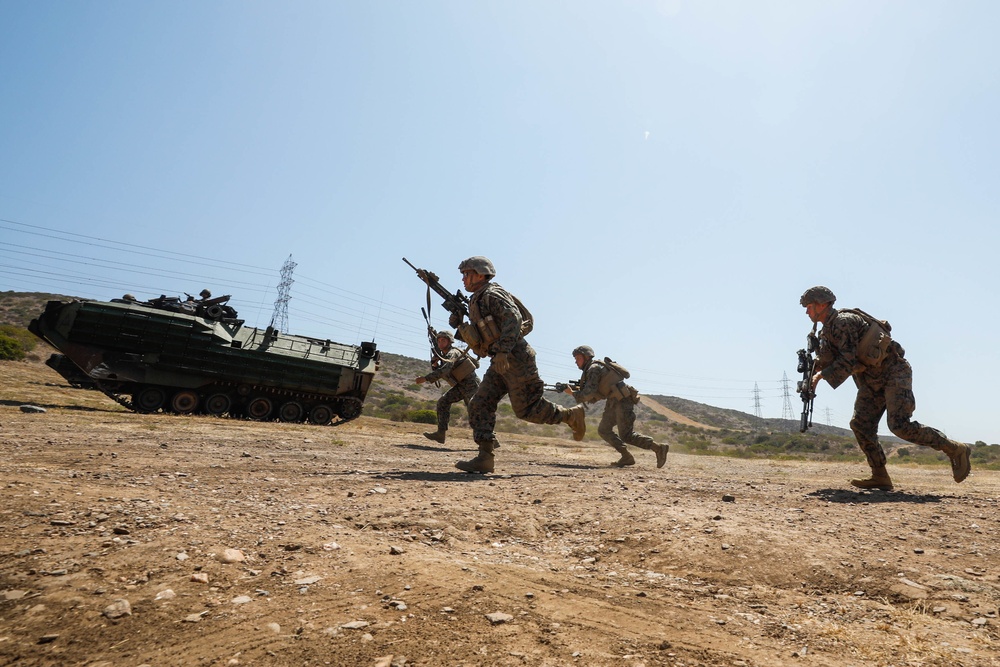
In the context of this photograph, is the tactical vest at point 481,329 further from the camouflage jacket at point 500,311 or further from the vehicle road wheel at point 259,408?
the vehicle road wheel at point 259,408

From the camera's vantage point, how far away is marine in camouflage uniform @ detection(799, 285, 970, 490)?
20.8 ft

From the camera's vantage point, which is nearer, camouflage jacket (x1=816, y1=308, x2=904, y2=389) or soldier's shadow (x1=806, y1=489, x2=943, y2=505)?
soldier's shadow (x1=806, y1=489, x2=943, y2=505)

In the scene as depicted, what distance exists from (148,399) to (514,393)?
13.1m

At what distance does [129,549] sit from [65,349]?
15268 millimetres

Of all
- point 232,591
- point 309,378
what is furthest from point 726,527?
point 309,378

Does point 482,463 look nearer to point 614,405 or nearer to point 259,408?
point 614,405

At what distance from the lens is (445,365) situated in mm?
12273

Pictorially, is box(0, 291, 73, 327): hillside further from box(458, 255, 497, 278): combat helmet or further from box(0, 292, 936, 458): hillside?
box(458, 255, 497, 278): combat helmet

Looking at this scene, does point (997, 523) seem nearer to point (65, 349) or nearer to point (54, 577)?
point (54, 577)

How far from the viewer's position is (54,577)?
2.53m

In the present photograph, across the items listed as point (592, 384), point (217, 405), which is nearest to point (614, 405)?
point (592, 384)

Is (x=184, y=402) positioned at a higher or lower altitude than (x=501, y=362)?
lower

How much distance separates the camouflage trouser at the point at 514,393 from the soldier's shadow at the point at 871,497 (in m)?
2.93

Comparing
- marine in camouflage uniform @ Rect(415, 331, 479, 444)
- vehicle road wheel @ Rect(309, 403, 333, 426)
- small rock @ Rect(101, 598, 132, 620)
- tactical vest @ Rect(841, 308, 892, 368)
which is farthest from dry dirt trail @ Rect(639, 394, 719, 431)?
small rock @ Rect(101, 598, 132, 620)
